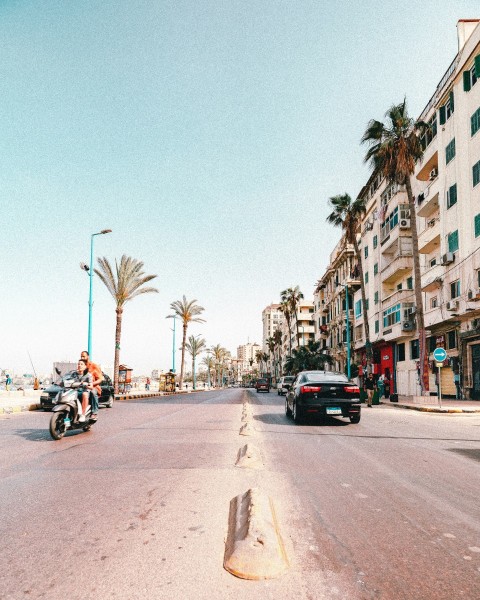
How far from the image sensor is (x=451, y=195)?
29.9m

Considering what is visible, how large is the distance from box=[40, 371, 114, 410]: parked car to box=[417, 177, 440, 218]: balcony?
23936mm

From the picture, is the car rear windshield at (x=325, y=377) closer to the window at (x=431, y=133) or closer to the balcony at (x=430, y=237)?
the balcony at (x=430, y=237)

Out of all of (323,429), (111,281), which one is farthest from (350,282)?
(323,429)

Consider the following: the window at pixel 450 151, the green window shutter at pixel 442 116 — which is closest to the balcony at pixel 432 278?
the window at pixel 450 151

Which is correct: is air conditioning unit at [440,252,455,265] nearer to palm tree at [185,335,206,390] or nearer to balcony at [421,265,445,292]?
balcony at [421,265,445,292]

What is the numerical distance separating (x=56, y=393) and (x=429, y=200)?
1050 inches

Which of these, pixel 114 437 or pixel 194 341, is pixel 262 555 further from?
pixel 194 341

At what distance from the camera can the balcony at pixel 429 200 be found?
32.7 metres

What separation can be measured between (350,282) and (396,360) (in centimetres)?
1588

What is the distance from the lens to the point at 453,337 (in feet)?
103

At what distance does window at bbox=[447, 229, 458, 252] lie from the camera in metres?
29.1

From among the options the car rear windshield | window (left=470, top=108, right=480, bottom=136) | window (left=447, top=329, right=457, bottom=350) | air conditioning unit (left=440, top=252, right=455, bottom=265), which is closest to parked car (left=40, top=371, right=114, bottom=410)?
the car rear windshield

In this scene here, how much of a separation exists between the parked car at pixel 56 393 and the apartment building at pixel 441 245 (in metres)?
18.3

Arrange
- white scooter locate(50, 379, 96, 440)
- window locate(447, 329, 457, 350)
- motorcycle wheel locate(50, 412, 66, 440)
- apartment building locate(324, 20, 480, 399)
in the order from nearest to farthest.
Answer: motorcycle wheel locate(50, 412, 66, 440)
white scooter locate(50, 379, 96, 440)
apartment building locate(324, 20, 480, 399)
window locate(447, 329, 457, 350)
